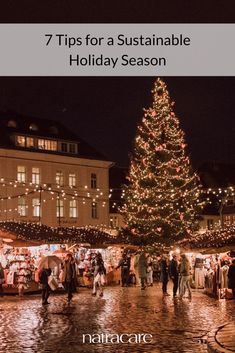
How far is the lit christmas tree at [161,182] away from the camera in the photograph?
43.0 metres

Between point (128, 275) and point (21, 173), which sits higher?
point (21, 173)

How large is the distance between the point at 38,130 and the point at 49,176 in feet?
15.2

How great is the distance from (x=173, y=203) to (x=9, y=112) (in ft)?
69.0

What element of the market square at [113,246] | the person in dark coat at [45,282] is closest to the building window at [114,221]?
the market square at [113,246]

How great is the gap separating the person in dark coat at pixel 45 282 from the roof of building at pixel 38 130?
1241 inches

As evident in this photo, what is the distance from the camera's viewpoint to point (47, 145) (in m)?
55.9

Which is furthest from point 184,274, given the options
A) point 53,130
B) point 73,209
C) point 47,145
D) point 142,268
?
point 53,130

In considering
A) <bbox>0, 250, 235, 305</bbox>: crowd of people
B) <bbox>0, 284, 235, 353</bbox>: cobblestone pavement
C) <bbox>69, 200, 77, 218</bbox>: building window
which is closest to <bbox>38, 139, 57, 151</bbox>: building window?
<bbox>69, 200, 77, 218</bbox>: building window

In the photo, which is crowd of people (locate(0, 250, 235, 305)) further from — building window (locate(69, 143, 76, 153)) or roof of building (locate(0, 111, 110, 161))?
building window (locate(69, 143, 76, 153))

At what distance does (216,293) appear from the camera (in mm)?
24875

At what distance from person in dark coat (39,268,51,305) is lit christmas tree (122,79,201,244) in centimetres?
2134

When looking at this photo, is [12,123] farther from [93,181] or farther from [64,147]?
[93,181]

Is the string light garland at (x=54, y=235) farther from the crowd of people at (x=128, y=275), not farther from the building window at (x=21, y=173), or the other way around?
the building window at (x=21, y=173)

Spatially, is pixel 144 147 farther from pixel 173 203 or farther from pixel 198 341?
pixel 198 341
